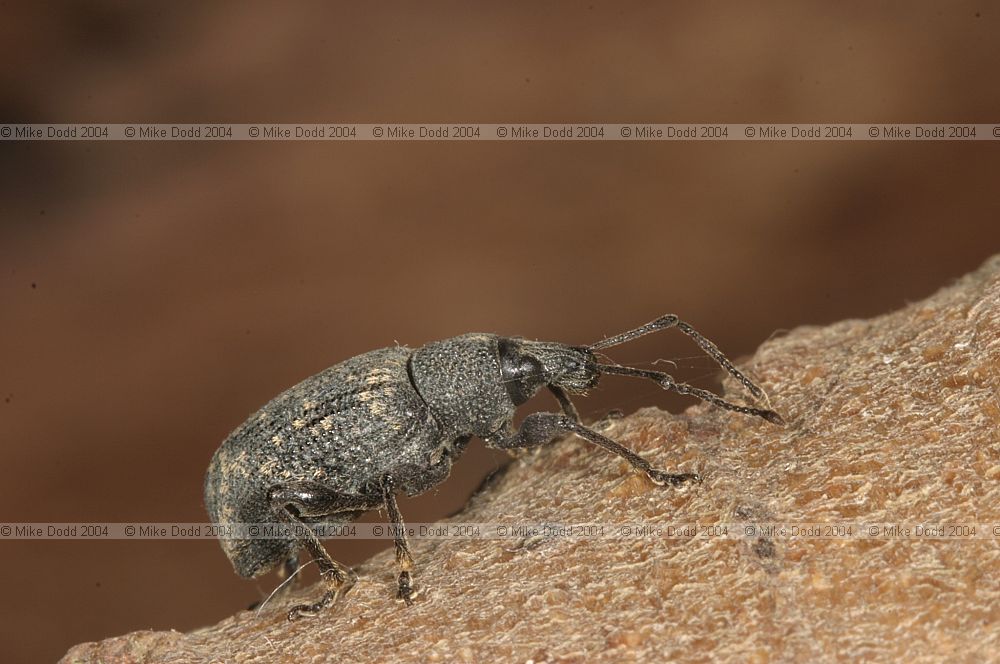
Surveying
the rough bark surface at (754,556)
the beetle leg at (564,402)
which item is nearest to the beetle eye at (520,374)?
the beetle leg at (564,402)

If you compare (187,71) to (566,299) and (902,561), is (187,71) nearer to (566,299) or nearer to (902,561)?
(566,299)

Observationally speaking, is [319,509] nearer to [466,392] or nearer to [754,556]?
[466,392]

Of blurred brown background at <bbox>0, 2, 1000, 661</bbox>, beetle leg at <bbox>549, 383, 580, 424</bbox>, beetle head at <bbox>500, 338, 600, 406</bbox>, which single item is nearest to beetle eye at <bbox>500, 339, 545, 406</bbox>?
beetle head at <bbox>500, 338, 600, 406</bbox>

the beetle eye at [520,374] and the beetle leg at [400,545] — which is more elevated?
the beetle eye at [520,374]

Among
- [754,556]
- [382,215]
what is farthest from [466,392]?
[754,556]

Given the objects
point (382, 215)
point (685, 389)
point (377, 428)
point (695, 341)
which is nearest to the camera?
point (685, 389)

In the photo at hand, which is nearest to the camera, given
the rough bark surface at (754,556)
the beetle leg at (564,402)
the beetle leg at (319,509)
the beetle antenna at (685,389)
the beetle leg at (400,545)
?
the rough bark surface at (754,556)

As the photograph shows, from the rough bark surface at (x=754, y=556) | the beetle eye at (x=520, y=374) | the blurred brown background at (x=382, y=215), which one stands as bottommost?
the rough bark surface at (x=754, y=556)

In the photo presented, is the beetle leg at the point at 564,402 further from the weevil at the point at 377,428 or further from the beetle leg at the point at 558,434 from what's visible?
the beetle leg at the point at 558,434

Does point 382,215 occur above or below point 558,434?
above
